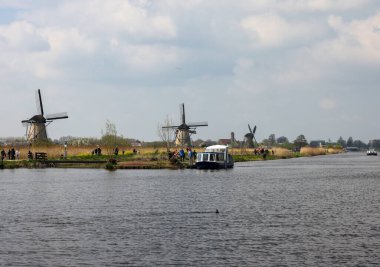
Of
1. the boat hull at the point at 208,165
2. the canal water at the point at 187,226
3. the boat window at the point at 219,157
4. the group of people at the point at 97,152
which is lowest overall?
the canal water at the point at 187,226

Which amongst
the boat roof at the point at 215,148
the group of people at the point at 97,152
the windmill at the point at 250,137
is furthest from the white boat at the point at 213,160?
the windmill at the point at 250,137

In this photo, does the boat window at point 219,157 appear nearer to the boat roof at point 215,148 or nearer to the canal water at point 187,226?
the boat roof at point 215,148

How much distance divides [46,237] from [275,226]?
1107 cm

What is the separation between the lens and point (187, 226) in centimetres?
3291

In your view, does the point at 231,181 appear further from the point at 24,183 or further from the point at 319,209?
the point at 319,209

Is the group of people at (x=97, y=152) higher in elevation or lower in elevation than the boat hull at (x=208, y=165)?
higher

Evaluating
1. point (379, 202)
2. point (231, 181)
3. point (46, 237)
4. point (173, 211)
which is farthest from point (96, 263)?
point (231, 181)

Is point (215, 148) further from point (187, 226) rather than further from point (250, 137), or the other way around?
point (250, 137)

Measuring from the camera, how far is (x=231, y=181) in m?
66.2

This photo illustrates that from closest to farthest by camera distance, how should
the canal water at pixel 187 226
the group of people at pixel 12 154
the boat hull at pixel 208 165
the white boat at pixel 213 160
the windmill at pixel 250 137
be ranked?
the canal water at pixel 187 226, the boat hull at pixel 208 165, the white boat at pixel 213 160, the group of people at pixel 12 154, the windmill at pixel 250 137

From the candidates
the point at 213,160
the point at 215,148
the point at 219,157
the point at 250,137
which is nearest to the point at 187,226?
the point at 213,160

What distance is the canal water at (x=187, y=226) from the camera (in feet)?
82.6

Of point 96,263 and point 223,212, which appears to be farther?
point 223,212

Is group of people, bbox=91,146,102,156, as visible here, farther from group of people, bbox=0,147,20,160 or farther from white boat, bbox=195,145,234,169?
white boat, bbox=195,145,234,169
